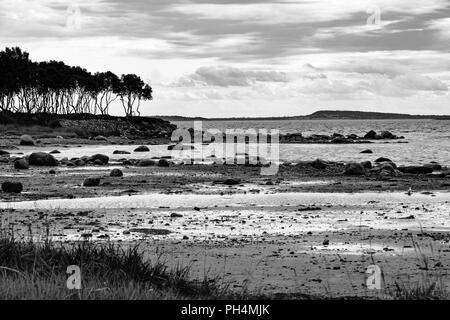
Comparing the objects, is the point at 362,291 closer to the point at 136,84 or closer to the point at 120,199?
the point at 120,199

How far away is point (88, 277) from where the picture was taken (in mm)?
6785

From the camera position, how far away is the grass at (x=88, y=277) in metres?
6.04

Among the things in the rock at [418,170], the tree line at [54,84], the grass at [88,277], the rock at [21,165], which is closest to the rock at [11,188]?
the rock at [21,165]

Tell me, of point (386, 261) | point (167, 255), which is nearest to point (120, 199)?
point (167, 255)

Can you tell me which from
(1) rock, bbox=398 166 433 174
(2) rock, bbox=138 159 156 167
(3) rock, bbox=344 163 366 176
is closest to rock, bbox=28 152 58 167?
(2) rock, bbox=138 159 156 167

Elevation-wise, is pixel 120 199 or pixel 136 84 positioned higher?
pixel 136 84

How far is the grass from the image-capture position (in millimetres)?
6043

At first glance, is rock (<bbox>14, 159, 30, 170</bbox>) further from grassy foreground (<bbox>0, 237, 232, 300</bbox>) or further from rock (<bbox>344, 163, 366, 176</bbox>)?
grassy foreground (<bbox>0, 237, 232, 300</bbox>)

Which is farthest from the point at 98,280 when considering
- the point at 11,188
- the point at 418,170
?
the point at 418,170

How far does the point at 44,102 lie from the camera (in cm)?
10656

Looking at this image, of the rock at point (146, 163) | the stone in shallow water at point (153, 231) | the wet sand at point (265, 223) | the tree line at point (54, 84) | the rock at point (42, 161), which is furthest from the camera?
the tree line at point (54, 84)

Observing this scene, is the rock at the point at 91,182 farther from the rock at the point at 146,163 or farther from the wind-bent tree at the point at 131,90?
the wind-bent tree at the point at 131,90
